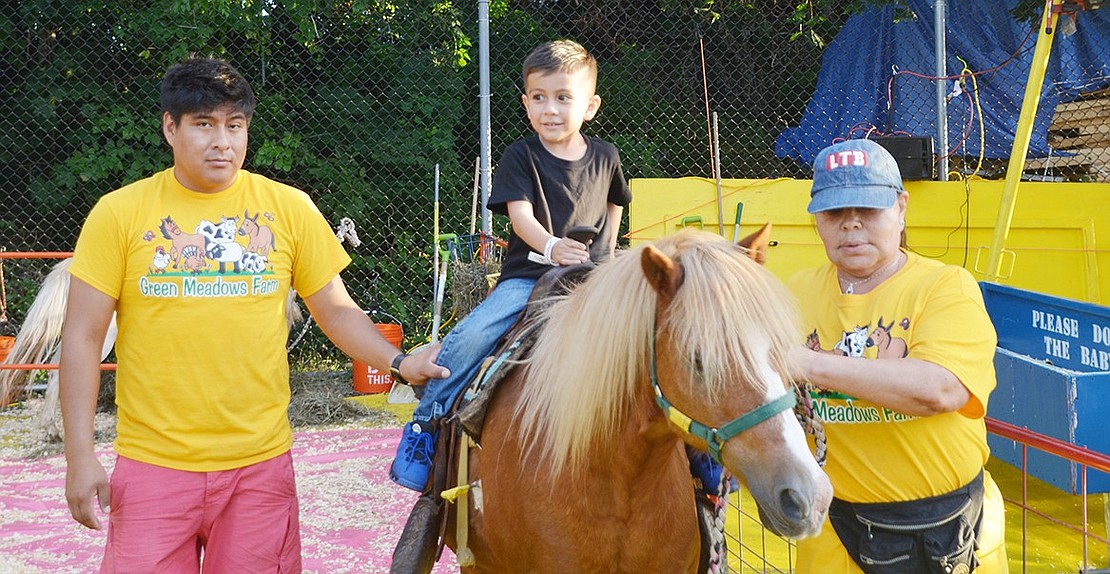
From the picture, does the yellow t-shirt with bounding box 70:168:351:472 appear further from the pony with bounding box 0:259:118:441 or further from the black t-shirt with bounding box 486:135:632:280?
the pony with bounding box 0:259:118:441

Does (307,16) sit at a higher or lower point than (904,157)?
higher

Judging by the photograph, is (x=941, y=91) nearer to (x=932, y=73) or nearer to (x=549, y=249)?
(x=932, y=73)

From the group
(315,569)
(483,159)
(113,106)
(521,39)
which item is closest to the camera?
(315,569)

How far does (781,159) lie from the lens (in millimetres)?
9602

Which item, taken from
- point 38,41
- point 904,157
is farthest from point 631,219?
point 38,41

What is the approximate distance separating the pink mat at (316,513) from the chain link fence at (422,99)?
8.92 ft

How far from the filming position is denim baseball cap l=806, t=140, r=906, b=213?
211 centimetres

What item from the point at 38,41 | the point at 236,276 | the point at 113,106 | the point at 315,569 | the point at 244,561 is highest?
the point at 38,41

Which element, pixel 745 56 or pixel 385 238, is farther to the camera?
pixel 745 56

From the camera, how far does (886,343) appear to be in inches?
84.1

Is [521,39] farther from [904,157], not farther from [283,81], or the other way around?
[904,157]

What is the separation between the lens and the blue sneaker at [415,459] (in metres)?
2.73

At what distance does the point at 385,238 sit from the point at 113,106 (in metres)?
2.90

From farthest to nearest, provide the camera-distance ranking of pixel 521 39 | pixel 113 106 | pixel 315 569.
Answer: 1. pixel 521 39
2. pixel 113 106
3. pixel 315 569
